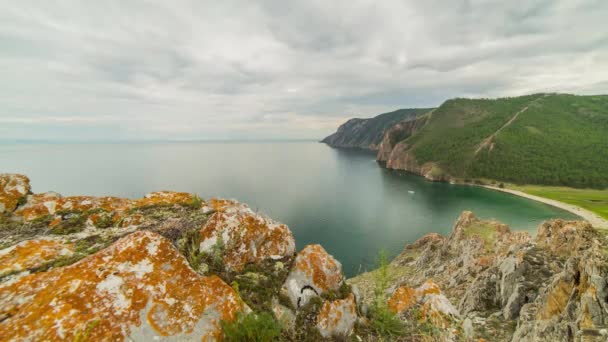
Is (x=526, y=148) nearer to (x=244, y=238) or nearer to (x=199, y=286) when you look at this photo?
(x=244, y=238)

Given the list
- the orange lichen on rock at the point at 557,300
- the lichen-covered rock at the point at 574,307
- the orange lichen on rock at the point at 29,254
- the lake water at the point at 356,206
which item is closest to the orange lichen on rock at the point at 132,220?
the orange lichen on rock at the point at 29,254

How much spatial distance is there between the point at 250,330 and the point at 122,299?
8.11 ft

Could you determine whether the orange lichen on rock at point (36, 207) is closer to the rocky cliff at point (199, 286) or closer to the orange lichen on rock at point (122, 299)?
the rocky cliff at point (199, 286)

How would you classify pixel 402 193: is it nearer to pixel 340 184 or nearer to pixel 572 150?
pixel 340 184

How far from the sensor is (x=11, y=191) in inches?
341

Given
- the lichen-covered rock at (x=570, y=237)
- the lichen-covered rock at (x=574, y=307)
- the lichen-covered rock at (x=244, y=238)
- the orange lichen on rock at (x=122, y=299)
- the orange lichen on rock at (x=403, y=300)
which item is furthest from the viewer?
the lichen-covered rock at (x=570, y=237)

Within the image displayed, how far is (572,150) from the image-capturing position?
135m

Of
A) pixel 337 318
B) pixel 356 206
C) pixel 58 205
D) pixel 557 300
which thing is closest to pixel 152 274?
pixel 337 318

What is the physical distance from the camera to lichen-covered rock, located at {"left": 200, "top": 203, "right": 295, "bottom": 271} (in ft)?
22.3

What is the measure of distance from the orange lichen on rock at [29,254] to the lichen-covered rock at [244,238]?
312 centimetres

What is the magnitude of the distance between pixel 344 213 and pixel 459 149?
420 ft

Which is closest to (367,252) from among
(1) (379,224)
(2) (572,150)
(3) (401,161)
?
(1) (379,224)

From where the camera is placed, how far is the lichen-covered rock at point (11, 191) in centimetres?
821

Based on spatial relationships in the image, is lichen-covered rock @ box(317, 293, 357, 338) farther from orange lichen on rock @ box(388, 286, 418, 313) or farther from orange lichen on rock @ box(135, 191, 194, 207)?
orange lichen on rock @ box(135, 191, 194, 207)
